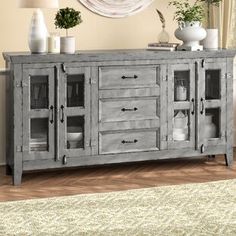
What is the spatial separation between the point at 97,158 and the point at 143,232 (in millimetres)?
1509

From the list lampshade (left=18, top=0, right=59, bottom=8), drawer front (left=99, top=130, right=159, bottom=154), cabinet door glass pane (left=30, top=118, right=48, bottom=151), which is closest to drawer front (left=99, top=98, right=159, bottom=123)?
drawer front (left=99, top=130, right=159, bottom=154)

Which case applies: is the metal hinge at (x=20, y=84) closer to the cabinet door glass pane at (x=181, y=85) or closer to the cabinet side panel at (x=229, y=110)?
the cabinet door glass pane at (x=181, y=85)

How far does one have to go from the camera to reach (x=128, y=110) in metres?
5.72

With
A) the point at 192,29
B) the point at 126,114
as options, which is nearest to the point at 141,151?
the point at 126,114

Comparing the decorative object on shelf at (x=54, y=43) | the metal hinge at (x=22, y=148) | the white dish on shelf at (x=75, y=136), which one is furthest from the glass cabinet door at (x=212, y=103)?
the metal hinge at (x=22, y=148)

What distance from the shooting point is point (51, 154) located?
5.53m

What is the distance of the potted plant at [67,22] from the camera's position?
18.2 feet

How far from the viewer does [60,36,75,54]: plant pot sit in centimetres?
555

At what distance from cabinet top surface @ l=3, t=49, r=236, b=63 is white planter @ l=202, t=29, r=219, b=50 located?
16 centimetres

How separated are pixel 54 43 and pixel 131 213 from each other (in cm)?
156

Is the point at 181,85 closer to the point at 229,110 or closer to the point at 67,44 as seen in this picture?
the point at 229,110

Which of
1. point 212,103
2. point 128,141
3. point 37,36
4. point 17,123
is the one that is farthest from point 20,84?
point 212,103

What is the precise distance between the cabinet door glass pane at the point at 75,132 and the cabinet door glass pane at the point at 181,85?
31.2 inches

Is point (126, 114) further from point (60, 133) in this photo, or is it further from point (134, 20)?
point (134, 20)
